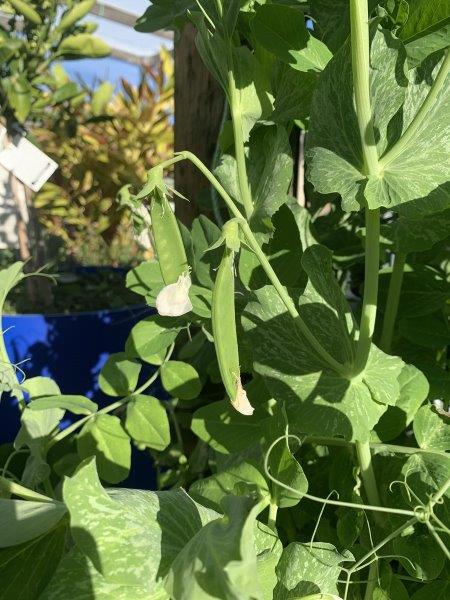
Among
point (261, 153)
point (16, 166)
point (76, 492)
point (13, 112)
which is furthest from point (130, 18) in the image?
point (76, 492)

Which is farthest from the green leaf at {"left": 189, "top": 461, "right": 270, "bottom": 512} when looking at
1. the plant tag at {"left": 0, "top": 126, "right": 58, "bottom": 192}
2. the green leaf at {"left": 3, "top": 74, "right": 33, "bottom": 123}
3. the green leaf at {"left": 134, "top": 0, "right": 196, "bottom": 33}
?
the green leaf at {"left": 3, "top": 74, "right": 33, "bottom": 123}

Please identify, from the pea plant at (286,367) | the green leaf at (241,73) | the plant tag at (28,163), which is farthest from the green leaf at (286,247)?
the plant tag at (28,163)

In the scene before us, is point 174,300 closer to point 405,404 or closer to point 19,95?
point 405,404

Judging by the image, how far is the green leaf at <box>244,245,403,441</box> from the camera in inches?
18.6

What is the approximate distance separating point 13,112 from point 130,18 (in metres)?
3.33

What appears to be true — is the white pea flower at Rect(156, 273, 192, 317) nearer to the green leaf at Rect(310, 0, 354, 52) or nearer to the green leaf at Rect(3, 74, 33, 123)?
the green leaf at Rect(310, 0, 354, 52)

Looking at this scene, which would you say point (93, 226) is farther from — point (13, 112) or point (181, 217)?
point (181, 217)

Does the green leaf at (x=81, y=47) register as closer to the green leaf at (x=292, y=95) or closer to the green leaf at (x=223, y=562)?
the green leaf at (x=292, y=95)

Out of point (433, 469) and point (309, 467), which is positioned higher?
point (433, 469)

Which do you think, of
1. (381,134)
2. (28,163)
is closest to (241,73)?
(381,134)

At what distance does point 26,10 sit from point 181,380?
3.14ft

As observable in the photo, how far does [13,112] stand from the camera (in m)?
1.33

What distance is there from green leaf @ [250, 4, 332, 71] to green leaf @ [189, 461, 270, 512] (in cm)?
33

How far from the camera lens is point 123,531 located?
1.12ft
